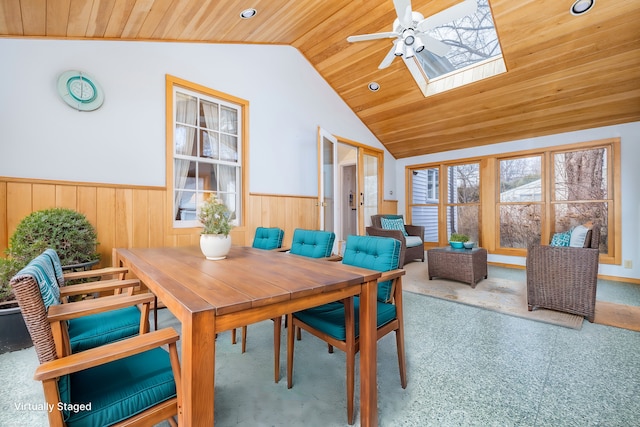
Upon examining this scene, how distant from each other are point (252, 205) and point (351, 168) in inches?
142

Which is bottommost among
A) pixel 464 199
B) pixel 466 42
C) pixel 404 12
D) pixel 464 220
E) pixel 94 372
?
pixel 94 372

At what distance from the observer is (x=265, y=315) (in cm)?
95

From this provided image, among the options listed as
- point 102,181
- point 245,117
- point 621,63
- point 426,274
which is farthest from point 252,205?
point 621,63

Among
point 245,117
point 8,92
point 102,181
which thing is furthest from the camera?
point 245,117

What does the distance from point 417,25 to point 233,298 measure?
118 inches

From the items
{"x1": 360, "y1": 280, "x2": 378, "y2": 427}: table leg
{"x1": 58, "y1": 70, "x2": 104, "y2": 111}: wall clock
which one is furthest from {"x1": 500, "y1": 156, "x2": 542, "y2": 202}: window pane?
{"x1": 58, "y1": 70, "x2": 104, "y2": 111}: wall clock

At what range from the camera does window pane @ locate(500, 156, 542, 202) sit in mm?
4734

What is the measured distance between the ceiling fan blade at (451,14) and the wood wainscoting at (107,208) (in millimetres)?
3139

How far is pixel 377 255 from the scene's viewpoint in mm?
1655

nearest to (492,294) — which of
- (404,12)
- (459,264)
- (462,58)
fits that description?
(459,264)

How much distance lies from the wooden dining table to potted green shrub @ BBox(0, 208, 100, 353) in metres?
1.04

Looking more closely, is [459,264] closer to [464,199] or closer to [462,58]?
[464,199]

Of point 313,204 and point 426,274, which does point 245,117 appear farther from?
point 426,274

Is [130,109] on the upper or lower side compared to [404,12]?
lower
